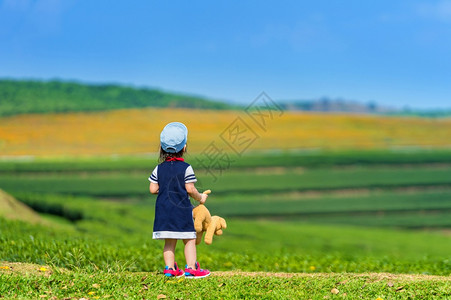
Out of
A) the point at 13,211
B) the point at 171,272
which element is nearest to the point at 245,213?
the point at 13,211

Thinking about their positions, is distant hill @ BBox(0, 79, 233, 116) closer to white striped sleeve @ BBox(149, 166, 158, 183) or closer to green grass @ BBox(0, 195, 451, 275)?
green grass @ BBox(0, 195, 451, 275)

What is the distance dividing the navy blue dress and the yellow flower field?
1021 inches

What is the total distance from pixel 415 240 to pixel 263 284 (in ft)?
45.9

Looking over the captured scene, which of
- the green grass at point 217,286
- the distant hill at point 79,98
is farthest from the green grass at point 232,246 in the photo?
the distant hill at point 79,98

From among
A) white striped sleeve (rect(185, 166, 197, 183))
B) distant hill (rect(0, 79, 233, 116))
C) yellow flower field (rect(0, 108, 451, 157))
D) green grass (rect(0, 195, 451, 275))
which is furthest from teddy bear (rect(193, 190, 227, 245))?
distant hill (rect(0, 79, 233, 116))

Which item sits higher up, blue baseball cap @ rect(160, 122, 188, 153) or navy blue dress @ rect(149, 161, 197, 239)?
blue baseball cap @ rect(160, 122, 188, 153)

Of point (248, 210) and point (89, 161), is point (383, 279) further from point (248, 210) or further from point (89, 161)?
point (89, 161)

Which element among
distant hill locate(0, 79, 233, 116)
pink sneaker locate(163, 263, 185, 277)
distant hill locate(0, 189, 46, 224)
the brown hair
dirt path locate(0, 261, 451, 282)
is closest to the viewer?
the brown hair

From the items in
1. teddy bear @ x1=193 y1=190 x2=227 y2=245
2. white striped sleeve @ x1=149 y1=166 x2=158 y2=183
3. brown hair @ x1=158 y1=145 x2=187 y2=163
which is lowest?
teddy bear @ x1=193 y1=190 x2=227 y2=245

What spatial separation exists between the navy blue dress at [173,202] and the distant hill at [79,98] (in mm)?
44950

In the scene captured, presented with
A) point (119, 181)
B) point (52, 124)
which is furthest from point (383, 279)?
point (52, 124)

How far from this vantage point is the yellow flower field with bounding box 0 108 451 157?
36.4 metres

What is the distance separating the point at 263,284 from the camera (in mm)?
5195

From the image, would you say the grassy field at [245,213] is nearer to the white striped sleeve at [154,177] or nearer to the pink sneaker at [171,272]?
the pink sneaker at [171,272]
